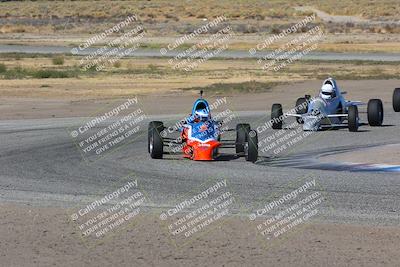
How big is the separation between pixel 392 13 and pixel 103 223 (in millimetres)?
109708

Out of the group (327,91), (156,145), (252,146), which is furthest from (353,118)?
(156,145)

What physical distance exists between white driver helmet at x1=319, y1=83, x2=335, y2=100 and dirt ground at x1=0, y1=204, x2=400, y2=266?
1261cm

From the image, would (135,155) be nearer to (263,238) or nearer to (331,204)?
(331,204)

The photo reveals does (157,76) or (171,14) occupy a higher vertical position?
(171,14)

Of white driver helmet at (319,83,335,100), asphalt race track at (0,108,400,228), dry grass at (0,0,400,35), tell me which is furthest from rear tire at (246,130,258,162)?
dry grass at (0,0,400,35)

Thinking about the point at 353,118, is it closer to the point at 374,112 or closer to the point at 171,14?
the point at 374,112

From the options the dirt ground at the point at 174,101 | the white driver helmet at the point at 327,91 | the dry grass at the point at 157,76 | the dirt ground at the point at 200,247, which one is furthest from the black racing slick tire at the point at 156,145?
the dry grass at the point at 157,76

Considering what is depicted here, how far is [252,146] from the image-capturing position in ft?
64.8

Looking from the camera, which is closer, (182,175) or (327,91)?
(182,175)

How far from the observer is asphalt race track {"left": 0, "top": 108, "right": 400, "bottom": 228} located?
1547 centimetres

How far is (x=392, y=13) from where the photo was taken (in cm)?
12000

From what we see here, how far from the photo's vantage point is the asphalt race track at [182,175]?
50.8 ft

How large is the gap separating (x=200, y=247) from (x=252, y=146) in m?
7.30

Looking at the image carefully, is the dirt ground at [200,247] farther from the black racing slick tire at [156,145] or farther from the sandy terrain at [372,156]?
the sandy terrain at [372,156]
